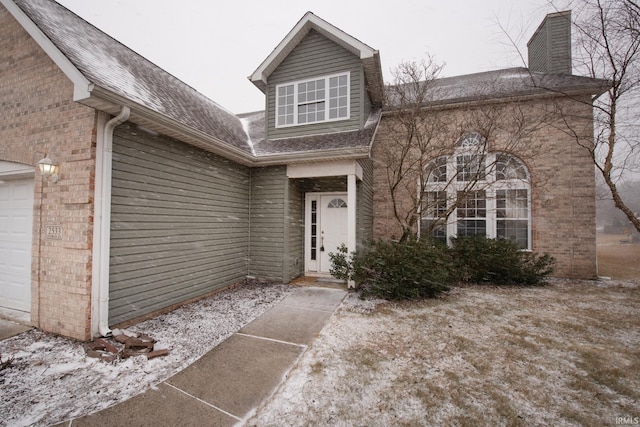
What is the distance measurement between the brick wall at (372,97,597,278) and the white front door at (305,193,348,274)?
2198 millimetres

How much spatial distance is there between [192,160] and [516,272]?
857 centimetres

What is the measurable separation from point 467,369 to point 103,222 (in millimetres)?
5259

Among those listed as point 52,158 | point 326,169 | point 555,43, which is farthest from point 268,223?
point 555,43

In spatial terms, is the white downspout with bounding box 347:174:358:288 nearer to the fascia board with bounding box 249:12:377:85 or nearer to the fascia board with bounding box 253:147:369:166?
the fascia board with bounding box 253:147:369:166

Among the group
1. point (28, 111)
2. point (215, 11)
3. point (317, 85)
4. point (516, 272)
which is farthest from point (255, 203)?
point (215, 11)

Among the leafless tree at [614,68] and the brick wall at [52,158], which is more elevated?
the leafless tree at [614,68]

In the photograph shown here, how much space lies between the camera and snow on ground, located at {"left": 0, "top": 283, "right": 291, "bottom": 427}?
2.51 metres

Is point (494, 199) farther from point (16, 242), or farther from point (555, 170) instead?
point (16, 242)

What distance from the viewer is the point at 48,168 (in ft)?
12.9

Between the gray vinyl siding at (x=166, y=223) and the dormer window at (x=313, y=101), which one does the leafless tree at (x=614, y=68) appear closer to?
the dormer window at (x=313, y=101)

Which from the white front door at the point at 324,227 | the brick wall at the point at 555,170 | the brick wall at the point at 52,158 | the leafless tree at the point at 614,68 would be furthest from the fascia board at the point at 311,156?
the leafless tree at the point at 614,68

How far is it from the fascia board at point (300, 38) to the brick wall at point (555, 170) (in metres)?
2.91

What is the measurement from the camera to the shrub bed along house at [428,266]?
227 inches

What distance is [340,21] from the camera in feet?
174
